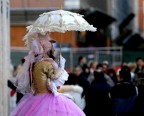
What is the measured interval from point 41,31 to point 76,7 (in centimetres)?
2582

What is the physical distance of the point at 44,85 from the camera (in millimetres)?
10953

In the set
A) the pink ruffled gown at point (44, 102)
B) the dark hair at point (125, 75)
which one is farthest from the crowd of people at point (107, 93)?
the pink ruffled gown at point (44, 102)

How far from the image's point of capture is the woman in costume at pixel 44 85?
429 inches

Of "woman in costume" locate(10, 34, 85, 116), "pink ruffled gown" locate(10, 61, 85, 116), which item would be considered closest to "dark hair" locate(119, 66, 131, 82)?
"woman in costume" locate(10, 34, 85, 116)

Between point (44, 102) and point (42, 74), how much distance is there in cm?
42

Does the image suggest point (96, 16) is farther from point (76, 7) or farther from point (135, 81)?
point (135, 81)

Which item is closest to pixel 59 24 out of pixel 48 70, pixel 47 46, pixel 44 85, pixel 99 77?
pixel 47 46

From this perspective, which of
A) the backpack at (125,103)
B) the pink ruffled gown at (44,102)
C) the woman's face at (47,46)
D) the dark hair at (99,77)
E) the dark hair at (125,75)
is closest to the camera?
the pink ruffled gown at (44,102)

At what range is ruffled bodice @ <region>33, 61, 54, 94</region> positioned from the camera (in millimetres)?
10906

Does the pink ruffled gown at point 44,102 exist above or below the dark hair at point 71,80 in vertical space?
above

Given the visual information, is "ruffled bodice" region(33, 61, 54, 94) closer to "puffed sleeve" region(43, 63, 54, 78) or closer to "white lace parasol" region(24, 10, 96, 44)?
"puffed sleeve" region(43, 63, 54, 78)

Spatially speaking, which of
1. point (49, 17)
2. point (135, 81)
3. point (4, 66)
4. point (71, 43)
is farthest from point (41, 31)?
→ point (71, 43)

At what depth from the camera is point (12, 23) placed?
38.2 m

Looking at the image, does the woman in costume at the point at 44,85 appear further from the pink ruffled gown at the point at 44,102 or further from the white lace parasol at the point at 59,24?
the white lace parasol at the point at 59,24
